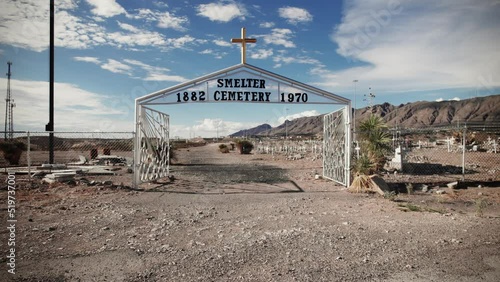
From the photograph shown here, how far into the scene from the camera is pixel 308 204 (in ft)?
30.0

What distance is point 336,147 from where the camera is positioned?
13867 mm

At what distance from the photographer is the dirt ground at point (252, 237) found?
4.51 metres

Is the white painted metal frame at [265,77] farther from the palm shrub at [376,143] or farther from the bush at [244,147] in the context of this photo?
the bush at [244,147]

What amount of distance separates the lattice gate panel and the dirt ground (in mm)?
2694

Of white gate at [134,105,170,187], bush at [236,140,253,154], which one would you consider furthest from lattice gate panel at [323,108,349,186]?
bush at [236,140,253,154]

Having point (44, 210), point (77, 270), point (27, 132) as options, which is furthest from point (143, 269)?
point (27, 132)

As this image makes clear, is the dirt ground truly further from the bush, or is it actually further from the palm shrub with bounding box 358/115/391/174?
the bush

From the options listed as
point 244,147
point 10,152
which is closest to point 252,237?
point 10,152

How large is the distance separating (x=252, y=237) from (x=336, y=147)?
890 cm

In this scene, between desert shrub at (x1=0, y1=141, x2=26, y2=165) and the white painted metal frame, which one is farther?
desert shrub at (x1=0, y1=141, x2=26, y2=165)

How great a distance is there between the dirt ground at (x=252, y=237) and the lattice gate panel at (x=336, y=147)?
269 cm

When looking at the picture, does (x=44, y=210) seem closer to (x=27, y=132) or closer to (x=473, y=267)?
(x=27, y=132)

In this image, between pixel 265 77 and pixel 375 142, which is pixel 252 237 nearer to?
pixel 265 77

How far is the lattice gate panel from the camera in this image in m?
13.0
